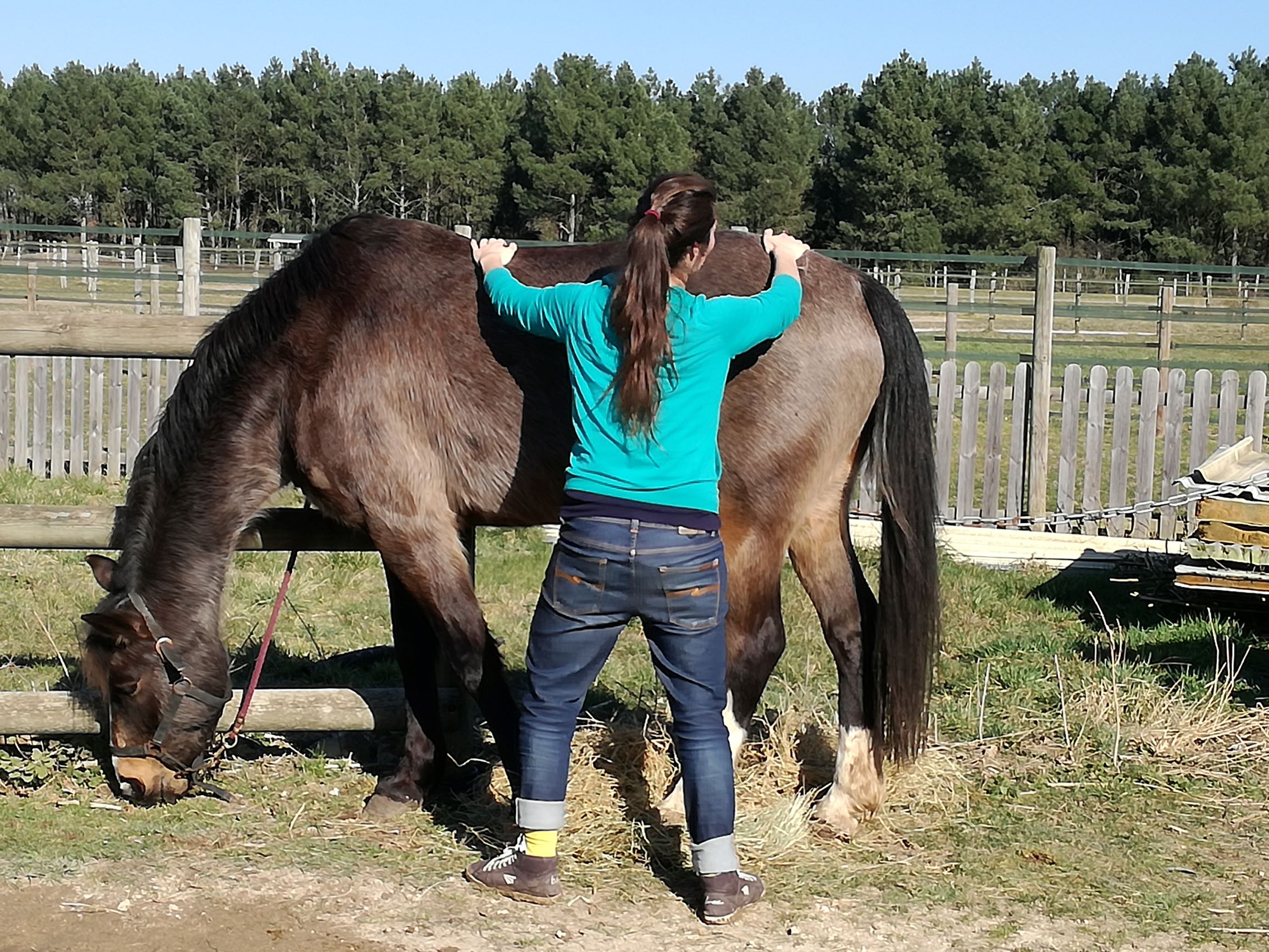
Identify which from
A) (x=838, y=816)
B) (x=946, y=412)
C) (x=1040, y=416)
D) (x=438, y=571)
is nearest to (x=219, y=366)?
(x=438, y=571)

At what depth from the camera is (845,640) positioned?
174 inches

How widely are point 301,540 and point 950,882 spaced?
2.48 meters

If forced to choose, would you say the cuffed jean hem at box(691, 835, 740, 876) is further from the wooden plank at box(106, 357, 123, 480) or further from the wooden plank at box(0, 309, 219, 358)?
the wooden plank at box(106, 357, 123, 480)

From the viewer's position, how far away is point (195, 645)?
415 centimetres

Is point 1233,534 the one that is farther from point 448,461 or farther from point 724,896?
point 448,461

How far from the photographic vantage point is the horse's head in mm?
4059

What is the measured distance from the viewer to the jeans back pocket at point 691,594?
3.39 m

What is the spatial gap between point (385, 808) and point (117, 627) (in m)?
1.06

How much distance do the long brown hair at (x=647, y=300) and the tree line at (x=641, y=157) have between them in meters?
51.1

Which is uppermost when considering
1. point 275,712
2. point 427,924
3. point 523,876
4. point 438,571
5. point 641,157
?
point 641,157

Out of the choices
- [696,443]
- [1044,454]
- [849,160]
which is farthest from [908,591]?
[849,160]

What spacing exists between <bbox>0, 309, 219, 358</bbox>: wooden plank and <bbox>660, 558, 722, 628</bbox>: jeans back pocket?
221 cm

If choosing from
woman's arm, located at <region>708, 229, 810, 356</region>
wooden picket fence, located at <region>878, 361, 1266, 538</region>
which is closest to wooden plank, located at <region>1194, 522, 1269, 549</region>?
wooden picket fence, located at <region>878, 361, 1266, 538</region>

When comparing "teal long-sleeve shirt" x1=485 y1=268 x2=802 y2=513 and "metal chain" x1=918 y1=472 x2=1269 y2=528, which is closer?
"teal long-sleeve shirt" x1=485 y1=268 x2=802 y2=513
